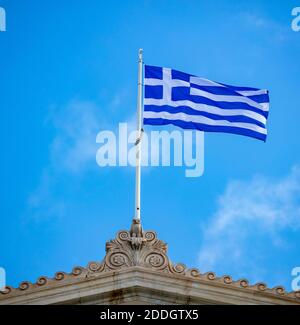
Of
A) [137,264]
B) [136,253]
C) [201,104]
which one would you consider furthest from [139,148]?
[137,264]

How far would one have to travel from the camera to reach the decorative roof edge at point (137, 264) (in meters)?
48.4

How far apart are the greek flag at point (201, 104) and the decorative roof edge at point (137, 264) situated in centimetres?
662

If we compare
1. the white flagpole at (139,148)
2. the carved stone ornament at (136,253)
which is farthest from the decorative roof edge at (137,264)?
the white flagpole at (139,148)

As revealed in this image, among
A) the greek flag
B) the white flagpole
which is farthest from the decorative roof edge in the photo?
the greek flag

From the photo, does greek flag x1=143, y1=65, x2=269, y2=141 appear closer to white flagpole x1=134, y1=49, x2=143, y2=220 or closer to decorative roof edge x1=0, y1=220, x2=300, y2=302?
white flagpole x1=134, y1=49, x2=143, y2=220

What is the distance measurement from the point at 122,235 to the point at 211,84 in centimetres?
923

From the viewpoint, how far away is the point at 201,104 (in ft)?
183

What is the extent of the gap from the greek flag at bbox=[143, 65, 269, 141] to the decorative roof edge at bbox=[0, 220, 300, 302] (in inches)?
261

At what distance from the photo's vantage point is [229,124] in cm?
5550

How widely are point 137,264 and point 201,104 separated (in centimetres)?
911
